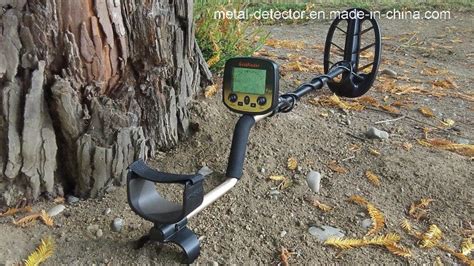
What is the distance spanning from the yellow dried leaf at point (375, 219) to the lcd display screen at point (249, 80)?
0.55m

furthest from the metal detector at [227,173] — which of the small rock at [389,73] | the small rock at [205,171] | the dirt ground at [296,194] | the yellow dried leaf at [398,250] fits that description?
the small rock at [389,73]

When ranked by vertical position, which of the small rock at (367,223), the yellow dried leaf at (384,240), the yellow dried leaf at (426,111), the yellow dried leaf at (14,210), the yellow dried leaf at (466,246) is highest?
the yellow dried leaf at (426,111)

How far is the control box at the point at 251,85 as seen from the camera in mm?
1566

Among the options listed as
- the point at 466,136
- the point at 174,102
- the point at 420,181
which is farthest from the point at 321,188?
the point at 466,136

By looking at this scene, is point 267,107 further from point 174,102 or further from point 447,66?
point 447,66

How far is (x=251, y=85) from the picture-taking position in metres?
1.61

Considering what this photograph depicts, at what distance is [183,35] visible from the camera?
6.30ft

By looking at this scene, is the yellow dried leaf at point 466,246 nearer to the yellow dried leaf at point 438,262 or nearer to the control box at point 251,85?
the yellow dried leaf at point 438,262

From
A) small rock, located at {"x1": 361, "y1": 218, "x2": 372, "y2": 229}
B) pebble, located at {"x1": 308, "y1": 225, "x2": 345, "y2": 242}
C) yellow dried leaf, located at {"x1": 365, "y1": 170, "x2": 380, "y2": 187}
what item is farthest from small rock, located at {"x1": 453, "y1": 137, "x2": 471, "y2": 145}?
pebble, located at {"x1": 308, "y1": 225, "x2": 345, "y2": 242}

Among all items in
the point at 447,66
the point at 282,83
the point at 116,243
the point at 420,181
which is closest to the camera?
the point at 116,243

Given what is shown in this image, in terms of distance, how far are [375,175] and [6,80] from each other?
4.35 feet

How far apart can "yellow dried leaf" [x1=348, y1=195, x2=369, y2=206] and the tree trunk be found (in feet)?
2.41

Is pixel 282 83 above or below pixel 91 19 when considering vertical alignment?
below

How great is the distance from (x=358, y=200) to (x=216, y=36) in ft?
3.86
